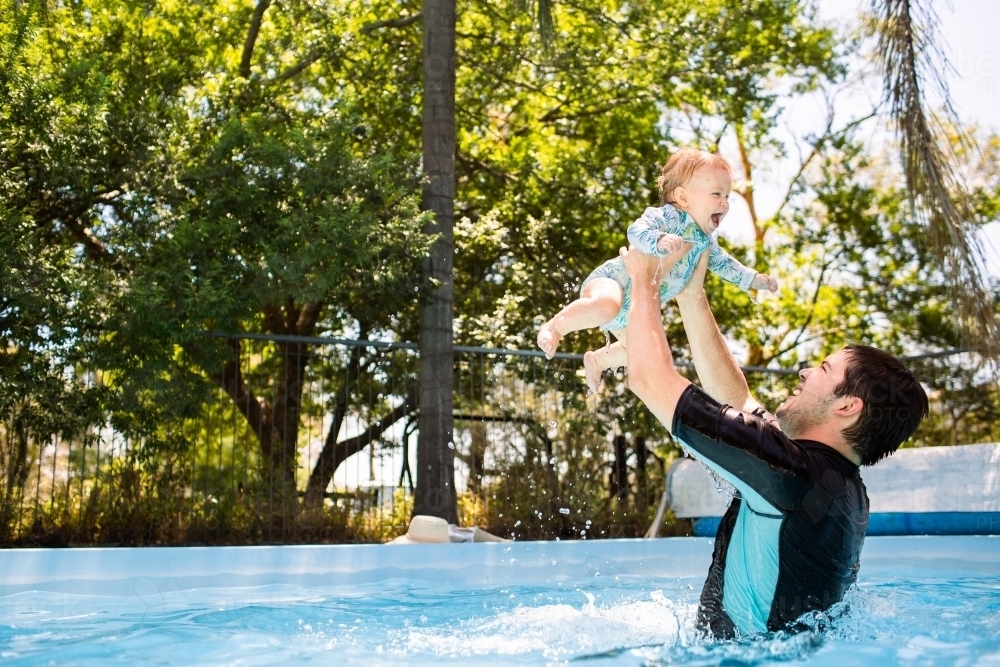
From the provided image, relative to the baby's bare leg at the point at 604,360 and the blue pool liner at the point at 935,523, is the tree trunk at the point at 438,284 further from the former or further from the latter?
the baby's bare leg at the point at 604,360

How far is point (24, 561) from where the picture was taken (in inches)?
184

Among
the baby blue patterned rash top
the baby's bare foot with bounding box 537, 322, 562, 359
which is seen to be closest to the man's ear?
the baby blue patterned rash top

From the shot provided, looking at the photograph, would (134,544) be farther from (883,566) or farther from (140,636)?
(883,566)

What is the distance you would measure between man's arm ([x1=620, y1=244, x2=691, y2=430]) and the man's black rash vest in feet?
0.12

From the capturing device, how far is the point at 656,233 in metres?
3.06

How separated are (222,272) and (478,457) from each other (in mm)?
3065

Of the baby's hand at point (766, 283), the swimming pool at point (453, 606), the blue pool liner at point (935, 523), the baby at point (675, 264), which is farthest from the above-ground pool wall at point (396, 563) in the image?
the baby's hand at point (766, 283)

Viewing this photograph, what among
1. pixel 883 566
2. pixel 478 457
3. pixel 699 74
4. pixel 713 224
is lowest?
pixel 883 566

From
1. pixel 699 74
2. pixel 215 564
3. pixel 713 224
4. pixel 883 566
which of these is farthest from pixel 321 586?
pixel 699 74

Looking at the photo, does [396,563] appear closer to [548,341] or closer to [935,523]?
[548,341]

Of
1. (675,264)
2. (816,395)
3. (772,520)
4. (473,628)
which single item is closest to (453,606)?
(473,628)

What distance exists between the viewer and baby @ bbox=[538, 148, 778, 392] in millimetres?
3361

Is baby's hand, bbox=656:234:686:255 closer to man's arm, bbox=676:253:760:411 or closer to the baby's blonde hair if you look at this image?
man's arm, bbox=676:253:760:411

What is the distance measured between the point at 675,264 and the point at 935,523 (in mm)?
4512
